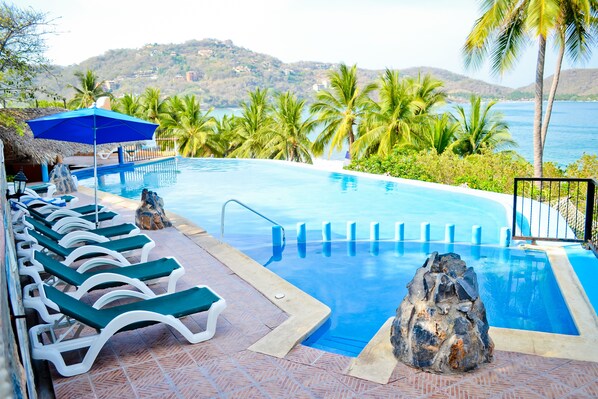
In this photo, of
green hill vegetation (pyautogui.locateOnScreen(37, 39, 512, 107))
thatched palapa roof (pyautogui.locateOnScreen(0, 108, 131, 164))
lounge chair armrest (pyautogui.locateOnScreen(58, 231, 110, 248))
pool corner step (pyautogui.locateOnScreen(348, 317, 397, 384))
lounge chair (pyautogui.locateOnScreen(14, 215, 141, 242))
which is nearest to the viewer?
pool corner step (pyautogui.locateOnScreen(348, 317, 397, 384))

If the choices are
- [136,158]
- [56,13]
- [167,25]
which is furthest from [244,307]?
[167,25]

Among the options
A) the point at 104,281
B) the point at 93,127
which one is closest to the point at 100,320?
the point at 104,281

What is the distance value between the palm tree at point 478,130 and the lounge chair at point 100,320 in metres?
19.5

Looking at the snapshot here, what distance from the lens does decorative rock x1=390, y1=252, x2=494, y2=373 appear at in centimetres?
437

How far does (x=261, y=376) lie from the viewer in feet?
14.5

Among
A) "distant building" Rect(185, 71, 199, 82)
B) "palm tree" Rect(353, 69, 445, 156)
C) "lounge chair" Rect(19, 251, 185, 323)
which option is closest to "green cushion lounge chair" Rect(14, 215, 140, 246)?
"lounge chair" Rect(19, 251, 185, 323)

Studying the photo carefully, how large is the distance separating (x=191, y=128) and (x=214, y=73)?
4807cm

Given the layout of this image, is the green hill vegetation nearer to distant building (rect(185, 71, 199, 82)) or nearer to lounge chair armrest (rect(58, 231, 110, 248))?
distant building (rect(185, 71, 199, 82))

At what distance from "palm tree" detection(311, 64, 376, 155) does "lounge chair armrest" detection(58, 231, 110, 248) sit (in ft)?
57.4

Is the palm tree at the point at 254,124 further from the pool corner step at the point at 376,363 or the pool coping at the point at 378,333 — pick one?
the pool corner step at the point at 376,363

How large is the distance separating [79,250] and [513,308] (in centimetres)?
567

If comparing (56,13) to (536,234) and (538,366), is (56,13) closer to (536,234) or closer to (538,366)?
(536,234)

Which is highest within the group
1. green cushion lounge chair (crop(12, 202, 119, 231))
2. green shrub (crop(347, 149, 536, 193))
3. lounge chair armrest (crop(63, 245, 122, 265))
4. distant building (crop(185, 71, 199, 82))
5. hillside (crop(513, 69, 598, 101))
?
distant building (crop(185, 71, 199, 82))

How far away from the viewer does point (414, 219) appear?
12906 millimetres
